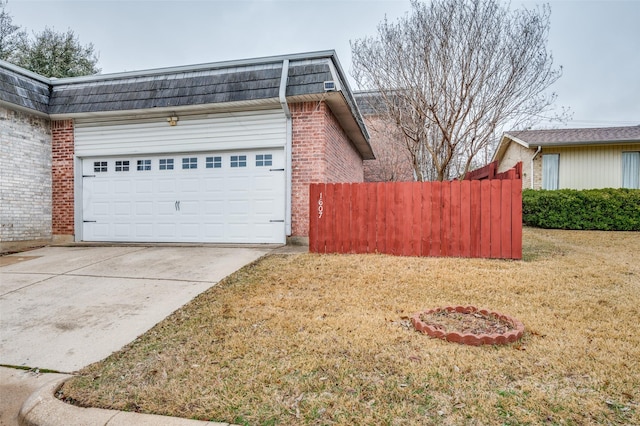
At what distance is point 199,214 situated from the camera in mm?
8320

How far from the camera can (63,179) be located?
8.86 metres

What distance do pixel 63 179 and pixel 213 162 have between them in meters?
3.94

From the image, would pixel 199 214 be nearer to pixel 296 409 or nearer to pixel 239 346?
pixel 239 346

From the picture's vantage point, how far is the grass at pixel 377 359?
83.6 inches

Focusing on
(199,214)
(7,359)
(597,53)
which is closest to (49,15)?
(199,214)

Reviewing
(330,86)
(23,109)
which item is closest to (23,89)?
(23,109)

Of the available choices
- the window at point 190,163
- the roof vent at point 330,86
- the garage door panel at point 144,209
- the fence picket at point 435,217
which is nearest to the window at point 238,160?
the window at point 190,163

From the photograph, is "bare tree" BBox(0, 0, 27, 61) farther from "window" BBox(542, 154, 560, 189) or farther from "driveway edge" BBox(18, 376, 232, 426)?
"window" BBox(542, 154, 560, 189)

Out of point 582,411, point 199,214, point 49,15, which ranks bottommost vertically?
point 582,411

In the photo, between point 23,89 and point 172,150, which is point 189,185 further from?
point 23,89

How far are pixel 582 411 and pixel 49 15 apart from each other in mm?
23312

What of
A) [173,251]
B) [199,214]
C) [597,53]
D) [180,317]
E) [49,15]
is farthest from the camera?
[49,15]

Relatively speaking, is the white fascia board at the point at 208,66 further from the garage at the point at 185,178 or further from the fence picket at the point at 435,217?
the fence picket at the point at 435,217

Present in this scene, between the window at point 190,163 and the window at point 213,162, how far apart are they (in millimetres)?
308
